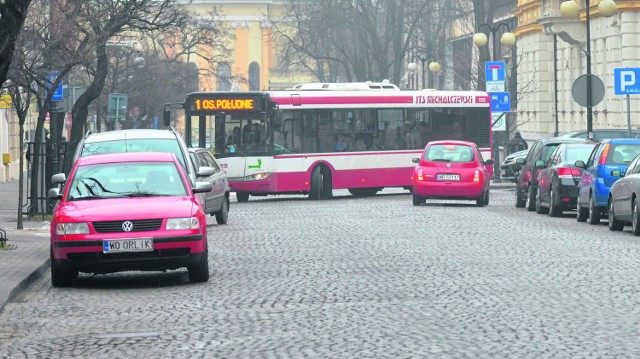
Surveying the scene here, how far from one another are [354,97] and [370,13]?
95.3ft

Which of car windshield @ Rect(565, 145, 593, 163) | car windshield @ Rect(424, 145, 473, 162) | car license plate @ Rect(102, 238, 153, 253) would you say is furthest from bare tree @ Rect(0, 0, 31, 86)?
car windshield @ Rect(424, 145, 473, 162)

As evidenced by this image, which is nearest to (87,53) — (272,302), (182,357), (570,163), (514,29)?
(570,163)

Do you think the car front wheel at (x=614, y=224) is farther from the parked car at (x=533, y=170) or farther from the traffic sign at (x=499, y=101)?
the traffic sign at (x=499, y=101)

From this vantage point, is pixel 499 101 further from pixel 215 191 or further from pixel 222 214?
pixel 215 191

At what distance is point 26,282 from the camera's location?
17.1 meters

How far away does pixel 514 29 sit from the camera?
7656 centimetres

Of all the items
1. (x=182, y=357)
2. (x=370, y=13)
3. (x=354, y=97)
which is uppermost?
(x=370, y=13)

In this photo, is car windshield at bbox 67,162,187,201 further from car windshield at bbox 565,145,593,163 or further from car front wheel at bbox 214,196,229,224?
car windshield at bbox 565,145,593,163

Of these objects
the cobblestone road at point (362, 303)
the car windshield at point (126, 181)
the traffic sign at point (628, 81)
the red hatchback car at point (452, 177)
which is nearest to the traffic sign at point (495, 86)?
the red hatchback car at point (452, 177)

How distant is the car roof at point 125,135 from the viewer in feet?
73.5

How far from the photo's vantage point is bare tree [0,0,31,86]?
15195mm

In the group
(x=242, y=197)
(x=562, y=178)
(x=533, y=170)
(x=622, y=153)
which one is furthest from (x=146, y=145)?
(x=242, y=197)

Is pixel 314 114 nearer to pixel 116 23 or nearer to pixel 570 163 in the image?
pixel 116 23

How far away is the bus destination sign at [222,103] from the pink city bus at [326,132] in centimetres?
3
